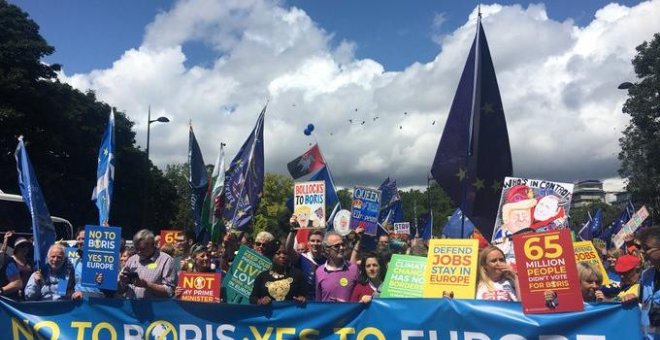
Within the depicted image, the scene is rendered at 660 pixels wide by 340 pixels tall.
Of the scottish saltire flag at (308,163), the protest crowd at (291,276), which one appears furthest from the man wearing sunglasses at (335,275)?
the scottish saltire flag at (308,163)

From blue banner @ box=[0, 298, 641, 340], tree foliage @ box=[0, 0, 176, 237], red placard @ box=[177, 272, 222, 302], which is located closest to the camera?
blue banner @ box=[0, 298, 641, 340]

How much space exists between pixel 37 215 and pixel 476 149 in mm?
4920

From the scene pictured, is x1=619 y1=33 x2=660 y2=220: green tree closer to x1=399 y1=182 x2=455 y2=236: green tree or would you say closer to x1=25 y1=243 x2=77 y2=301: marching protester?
x1=25 y1=243 x2=77 y2=301: marching protester

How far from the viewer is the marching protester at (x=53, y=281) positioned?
632 centimetres

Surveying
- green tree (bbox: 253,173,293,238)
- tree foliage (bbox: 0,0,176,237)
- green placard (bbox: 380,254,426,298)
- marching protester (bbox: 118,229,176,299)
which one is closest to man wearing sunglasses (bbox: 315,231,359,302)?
green placard (bbox: 380,254,426,298)

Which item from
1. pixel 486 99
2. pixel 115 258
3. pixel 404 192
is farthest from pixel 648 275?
pixel 404 192

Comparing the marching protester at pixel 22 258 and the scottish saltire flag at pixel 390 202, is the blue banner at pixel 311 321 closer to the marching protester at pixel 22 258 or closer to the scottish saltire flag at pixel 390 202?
the marching protester at pixel 22 258

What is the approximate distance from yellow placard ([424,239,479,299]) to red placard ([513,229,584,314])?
74 centimetres

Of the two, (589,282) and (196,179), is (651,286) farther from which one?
(196,179)

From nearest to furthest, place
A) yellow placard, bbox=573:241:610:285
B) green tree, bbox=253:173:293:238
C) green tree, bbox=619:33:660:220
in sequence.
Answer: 1. yellow placard, bbox=573:241:610:285
2. green tree, bbox=619:33:660:220
3. green tree, bbox=253:173:293:238

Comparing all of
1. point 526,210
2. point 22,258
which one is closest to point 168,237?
point 22,258

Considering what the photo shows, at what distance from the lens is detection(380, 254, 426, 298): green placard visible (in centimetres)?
580

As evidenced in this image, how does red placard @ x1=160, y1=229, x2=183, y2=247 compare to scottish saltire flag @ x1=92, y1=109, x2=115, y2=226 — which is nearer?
scottish saltire flag @ x1=92, y1=109, x2=115, y2=226

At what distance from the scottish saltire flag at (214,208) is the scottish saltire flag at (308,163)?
1.56m
